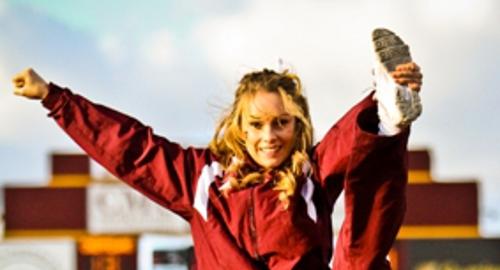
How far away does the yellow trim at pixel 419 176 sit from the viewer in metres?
20.4

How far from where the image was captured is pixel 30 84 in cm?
428

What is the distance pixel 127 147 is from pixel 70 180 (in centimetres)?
1668

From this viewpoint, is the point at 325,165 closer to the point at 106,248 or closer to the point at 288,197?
the point at 288,197

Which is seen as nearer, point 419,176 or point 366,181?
point 366,181

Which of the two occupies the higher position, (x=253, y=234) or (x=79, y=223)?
(x=253, y=234)

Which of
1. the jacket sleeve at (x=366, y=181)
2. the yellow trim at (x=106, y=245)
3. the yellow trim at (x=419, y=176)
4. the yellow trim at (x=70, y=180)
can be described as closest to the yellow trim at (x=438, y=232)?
the yellow trim at (x=419, y=176)

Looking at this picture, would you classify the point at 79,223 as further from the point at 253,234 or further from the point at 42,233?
the point at 253,234

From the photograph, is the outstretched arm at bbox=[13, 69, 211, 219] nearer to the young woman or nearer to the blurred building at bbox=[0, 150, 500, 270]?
the young woman

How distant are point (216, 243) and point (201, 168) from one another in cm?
23

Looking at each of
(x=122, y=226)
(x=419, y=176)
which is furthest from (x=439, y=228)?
(x=122, y=226)

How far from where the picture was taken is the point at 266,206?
4043mm

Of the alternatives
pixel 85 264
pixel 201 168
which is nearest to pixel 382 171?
pixel 201 168

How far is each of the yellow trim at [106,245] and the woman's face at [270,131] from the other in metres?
16.2

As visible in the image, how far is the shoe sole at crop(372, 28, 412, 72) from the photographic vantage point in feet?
11.8
